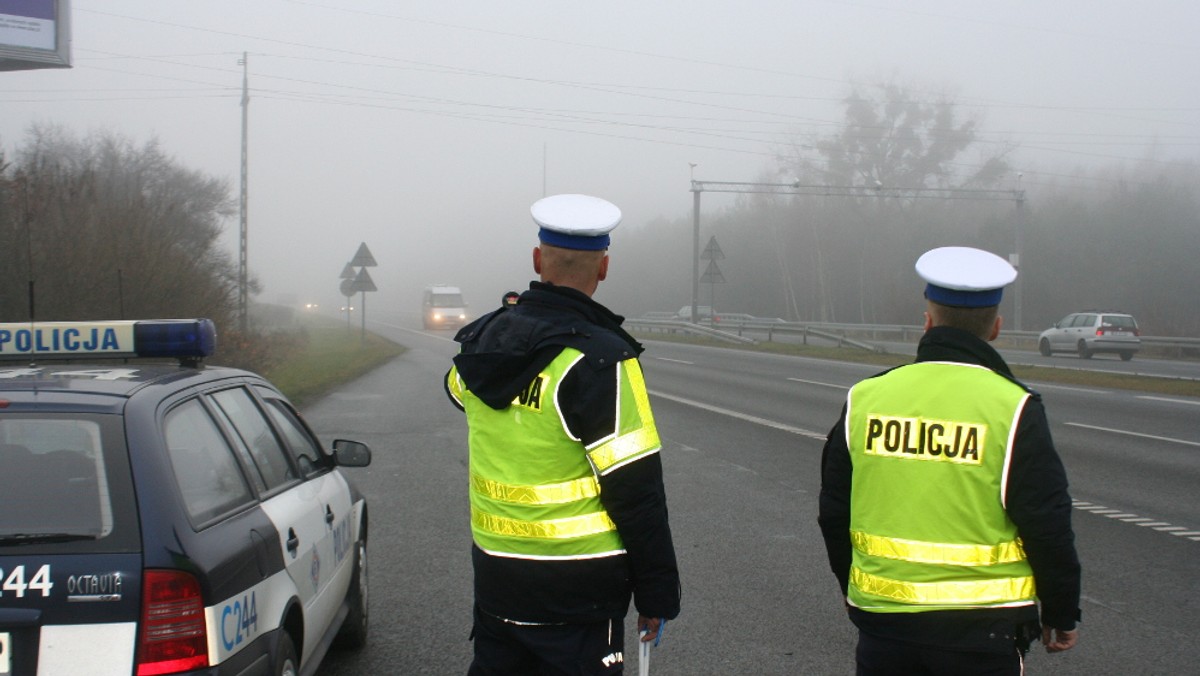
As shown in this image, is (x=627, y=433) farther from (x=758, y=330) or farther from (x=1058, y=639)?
(x=758, y=330)

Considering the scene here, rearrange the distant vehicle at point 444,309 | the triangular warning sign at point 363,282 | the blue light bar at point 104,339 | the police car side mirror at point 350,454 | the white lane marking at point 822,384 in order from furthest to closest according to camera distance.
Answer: the distant vehicle at point 444,309 → the triangular warning sign at point 363,282 → the white lane marking at point 822,384 → the police car side mirror at point 350,454 → the blue light bar at point 104,339

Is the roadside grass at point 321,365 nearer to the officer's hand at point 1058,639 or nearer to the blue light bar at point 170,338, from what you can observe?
the blue light bar at point 170,338

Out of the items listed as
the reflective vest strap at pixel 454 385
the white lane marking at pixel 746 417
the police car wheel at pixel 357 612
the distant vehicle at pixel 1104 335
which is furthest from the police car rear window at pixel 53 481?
the distant vehicle at pixel 1104 335

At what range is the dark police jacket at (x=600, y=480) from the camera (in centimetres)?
283

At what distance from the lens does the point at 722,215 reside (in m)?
73.7

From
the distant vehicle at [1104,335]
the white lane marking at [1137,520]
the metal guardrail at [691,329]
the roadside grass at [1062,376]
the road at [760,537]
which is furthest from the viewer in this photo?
the metal guardrail at [691,329]

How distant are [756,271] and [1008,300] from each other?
73.4ft

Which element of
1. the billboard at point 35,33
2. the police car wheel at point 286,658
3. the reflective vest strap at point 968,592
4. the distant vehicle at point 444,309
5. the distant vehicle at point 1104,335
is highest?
the billboard at point 35,33

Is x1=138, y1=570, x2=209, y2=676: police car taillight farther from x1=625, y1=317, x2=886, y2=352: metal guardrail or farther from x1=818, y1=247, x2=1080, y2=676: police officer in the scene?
x1=625, y1=317, x2=886, y2=352: metal guardrail

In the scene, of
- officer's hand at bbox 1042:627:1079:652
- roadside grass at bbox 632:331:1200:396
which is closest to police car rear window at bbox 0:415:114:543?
→ officer's hand at bbox 1042:627:1079:652

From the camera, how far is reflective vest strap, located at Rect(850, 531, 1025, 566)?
112 inches

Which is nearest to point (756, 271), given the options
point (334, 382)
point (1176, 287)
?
point (1176, 287)

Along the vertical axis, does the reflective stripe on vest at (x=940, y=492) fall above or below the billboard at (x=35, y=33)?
below

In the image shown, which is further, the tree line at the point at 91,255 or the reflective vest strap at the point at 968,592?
the tree line at the point at 91,255
